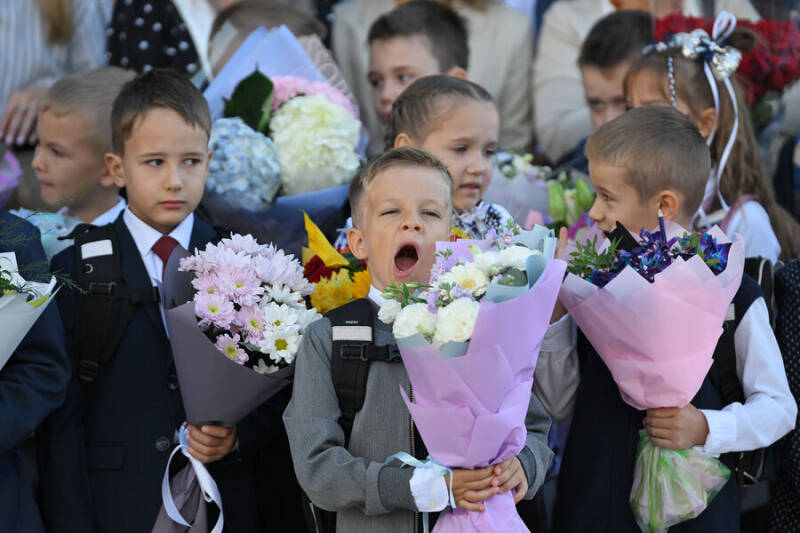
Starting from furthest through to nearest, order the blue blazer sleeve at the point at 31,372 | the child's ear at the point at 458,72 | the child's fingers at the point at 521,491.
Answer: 1. the child's ear at the point at 458,72
2. the blue blazer sleeve at the point at 31,372
3. the child's fingers at the point at 521,491

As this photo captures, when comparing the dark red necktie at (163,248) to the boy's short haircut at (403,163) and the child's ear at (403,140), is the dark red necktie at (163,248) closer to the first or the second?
the boy's short haircut at (403,163)

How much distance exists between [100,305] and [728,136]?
2642mm

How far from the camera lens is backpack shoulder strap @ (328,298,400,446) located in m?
2.83

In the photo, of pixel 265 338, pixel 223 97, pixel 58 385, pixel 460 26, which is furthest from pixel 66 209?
pixel 460 26

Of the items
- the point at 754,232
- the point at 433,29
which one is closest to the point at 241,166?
the point at 433,29

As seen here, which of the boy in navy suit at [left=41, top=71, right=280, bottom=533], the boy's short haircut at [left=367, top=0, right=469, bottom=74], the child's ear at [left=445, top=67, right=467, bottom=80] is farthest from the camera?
the boy's short haircut at [left=367, top=0, right=469, bottom=74]

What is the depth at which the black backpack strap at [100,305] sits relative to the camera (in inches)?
127

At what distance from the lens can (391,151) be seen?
3.11 metres

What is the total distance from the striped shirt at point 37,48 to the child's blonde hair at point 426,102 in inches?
78.3

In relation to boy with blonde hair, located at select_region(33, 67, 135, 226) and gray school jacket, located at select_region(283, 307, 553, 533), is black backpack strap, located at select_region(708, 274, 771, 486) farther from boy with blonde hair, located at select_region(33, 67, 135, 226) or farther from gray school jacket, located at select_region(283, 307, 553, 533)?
boy with blonde hair, located at select_region(33, 67, 135, 226)

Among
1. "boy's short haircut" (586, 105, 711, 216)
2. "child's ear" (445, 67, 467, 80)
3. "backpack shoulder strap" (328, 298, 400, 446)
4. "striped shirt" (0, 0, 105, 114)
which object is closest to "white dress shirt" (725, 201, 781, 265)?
"boy's short haircut" (586, 105, 711, 216)

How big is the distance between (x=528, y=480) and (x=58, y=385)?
4.72 feet

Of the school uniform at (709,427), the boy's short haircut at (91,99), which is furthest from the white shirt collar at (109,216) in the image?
the school uniform at (709,427)

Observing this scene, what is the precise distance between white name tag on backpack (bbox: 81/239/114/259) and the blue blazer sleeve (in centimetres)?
16
